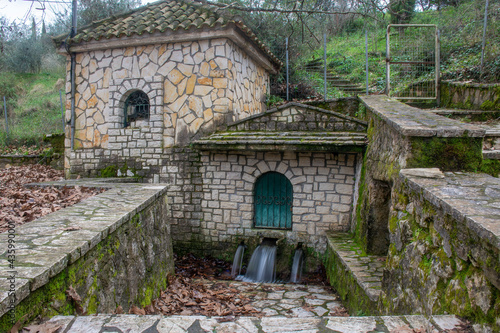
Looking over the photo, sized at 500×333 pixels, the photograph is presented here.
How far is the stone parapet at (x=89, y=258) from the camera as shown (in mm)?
1973

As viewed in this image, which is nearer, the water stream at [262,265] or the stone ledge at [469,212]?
the stone ledge at [469,212]

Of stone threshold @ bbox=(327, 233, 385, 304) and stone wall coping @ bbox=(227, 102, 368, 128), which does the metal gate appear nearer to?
stone wall coping @ bbox=(227, 102, 368, 128)

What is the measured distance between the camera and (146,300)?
3.96 meters

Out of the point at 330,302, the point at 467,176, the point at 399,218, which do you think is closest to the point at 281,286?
the point at 330,302

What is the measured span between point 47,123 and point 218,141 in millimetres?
11703

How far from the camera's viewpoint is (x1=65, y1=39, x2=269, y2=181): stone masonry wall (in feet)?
23.6

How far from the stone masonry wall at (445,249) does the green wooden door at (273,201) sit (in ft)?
12.4

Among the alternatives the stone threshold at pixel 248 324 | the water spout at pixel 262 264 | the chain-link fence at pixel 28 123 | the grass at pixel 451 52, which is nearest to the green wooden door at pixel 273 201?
the water spout at pixel 262 264

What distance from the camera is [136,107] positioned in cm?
790

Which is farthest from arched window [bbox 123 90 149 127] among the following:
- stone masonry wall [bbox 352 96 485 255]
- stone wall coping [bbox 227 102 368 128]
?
stone masonry wall [bbox 352 96 485 255]

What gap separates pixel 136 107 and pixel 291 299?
5.43 m

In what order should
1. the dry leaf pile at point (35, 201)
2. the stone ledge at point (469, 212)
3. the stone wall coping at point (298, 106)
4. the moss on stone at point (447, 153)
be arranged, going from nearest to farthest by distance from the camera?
1. the stone ledge at point (469, 212)
2. the moss on stone at point (447, 153)
3. the dry leaf pile at point (35, 201)
4. the stone wall coping at point (298, 106)

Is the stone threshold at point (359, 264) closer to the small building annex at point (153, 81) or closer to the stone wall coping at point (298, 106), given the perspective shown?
the stone wall coping at point (298, 106)

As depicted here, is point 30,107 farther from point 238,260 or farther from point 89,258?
point 89,258
